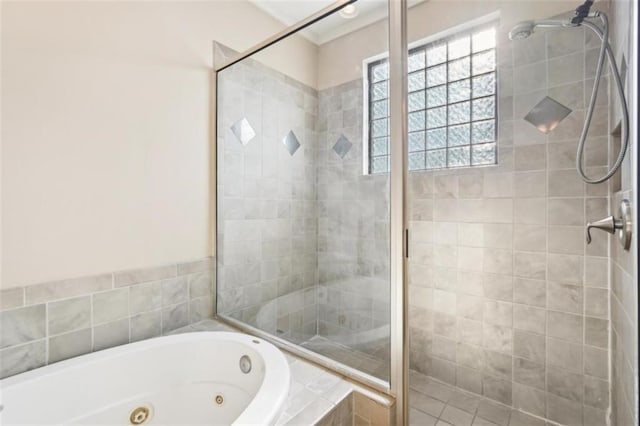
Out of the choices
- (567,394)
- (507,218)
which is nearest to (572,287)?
(507,218)

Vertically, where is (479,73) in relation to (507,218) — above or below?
above

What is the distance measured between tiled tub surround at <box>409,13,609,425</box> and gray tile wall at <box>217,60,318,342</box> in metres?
0.82

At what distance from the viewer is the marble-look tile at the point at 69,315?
1.21 metres

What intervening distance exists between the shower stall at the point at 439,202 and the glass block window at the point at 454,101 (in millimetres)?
12

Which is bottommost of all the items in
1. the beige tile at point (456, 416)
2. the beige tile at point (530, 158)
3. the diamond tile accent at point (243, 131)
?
the beige tile at point (456, 416)

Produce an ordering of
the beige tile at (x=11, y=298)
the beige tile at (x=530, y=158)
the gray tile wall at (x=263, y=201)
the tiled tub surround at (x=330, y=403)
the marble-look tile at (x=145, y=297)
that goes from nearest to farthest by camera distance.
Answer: the tiled tub surround at (x=330, y=403) → the beige tile at (x=11, y=298) → the marble-look tile at (x=145, y=297) → the beige tile at (x=530, y=158) → the gray tile wall at (x=263, y=201)

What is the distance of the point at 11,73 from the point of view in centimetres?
112

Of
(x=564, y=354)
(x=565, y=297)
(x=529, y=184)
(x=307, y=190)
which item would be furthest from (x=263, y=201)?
(x=564, y=354)

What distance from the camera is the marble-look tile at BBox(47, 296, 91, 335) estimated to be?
1.21 metres

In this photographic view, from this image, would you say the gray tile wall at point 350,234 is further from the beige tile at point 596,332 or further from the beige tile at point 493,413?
the beige tile at point 596,332

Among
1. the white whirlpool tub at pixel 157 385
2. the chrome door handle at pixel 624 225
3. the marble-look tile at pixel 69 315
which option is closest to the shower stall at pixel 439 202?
the chrome door handle at pixel 624 225

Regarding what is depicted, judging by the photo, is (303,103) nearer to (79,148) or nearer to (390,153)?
(390,153)

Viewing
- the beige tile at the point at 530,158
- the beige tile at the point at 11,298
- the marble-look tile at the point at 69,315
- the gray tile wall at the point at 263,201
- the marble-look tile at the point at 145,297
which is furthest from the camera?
the gray tile wall at the point at 263,201

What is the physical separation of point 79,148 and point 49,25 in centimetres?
50
